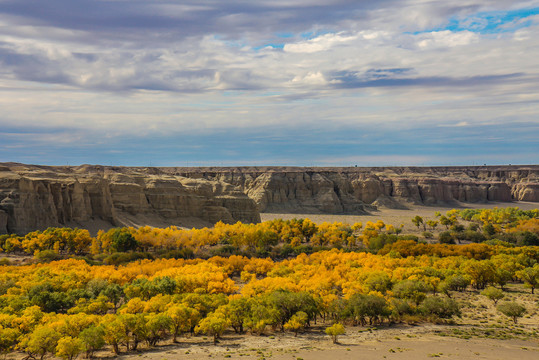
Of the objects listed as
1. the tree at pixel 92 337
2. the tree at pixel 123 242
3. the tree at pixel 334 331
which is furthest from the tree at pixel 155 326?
the tree at pixel 123 242

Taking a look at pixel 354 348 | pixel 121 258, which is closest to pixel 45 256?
pixel 121 258

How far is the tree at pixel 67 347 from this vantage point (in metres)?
33.0

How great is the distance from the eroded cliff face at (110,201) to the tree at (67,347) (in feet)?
184

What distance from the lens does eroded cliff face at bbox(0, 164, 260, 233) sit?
273 ft

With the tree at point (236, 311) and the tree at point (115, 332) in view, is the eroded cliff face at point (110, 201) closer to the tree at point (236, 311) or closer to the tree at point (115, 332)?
the tree at point (115, 332)

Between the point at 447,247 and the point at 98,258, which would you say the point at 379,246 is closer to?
the point at 447,247

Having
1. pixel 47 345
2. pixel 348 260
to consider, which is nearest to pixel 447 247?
pixel 348 260

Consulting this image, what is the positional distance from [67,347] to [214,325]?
1095 cm

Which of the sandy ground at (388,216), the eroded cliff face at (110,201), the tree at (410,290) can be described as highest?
the eroded cliff face at (110,201)

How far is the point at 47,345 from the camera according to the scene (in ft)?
113

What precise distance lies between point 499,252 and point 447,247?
316 inches

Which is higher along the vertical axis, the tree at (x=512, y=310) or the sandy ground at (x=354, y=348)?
the tree at (x=512, y=310)

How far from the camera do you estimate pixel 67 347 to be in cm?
3312

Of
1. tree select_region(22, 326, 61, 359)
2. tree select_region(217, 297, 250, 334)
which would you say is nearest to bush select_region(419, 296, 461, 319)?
tree select_region(217, 297, 250, 334)
